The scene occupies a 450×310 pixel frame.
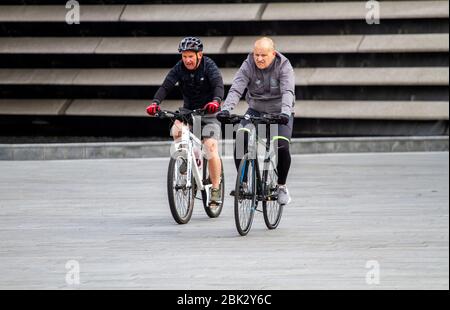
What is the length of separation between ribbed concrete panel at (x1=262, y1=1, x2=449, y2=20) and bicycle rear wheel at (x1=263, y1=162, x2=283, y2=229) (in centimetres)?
1207

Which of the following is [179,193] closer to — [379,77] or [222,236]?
[222,236]

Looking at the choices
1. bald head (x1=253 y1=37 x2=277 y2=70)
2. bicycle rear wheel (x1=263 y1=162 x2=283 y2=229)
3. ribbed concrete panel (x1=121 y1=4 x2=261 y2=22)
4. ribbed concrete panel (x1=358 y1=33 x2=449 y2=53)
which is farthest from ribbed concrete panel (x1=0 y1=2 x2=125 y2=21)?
bald head (x1=253 y1=37 x2=277 y2=70)

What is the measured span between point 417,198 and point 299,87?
954cm

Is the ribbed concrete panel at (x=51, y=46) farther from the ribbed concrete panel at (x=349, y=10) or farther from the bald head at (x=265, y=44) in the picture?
the bald head at (x=265, y=44)

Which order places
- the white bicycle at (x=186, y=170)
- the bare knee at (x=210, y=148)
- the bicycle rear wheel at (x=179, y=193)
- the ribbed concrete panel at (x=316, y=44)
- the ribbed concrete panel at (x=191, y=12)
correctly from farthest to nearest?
the ribbed concrete panel at (x=191, y=12) < the ribbed concrete panel at (x=316, y=44) < the bare knee at (x=210, y=148) < the white bicycle at (x=186, y=170) < the bicycle rear wheel at (x=179, y=193)

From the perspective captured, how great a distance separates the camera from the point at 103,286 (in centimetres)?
910

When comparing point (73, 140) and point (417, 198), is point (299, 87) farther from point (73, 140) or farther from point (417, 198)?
point (417, 198)

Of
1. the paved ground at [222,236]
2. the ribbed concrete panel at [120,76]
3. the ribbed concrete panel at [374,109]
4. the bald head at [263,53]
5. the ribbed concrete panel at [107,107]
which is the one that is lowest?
the paved ground at [222,236]

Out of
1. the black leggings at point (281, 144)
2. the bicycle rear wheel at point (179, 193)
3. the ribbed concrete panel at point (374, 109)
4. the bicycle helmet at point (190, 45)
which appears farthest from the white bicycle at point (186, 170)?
the ribbed concrete panel at point (374, 109)

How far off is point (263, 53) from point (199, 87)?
123cm

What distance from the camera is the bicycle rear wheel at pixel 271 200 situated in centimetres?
1230

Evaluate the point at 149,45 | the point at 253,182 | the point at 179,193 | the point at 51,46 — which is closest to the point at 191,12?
the point at 149,45

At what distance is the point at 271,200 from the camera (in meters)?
12.3

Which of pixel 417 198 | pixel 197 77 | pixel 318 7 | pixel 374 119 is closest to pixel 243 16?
pixel 318 7
